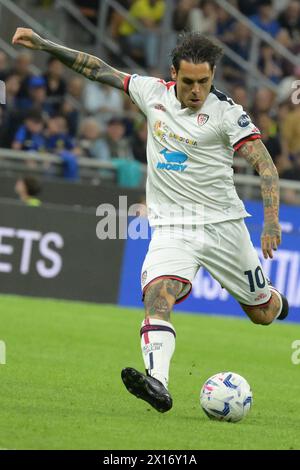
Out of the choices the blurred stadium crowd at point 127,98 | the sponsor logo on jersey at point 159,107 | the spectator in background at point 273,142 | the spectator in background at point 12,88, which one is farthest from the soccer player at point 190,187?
the spectator in background at point 273,142

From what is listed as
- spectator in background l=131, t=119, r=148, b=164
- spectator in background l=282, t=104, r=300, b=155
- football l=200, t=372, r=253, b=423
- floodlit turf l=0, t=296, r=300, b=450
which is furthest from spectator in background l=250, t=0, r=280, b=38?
football l=200, t=372, r=253, b=423

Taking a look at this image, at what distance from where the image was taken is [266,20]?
2316cm

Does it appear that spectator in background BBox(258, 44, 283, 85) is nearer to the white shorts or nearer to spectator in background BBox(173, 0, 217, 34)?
spectator in background BBox(173, 0, 217, 34)

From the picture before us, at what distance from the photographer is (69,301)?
17.0 meters

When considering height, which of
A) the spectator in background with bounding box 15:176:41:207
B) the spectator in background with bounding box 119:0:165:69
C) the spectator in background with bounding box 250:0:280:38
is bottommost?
the spectator in background with bounding box 15:176:41:207

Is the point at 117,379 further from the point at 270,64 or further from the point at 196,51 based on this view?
the point at 270,64

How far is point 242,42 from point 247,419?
48.1ft

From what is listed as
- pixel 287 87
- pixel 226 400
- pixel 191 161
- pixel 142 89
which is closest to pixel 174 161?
pixel 191 161

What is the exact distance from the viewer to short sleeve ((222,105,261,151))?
8.52 metres

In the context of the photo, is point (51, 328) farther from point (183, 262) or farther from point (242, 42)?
point (242, 42)

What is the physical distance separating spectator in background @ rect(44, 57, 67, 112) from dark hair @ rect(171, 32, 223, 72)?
11540 mm

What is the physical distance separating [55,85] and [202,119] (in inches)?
463

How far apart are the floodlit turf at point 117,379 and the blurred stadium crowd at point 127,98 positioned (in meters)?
3.41
